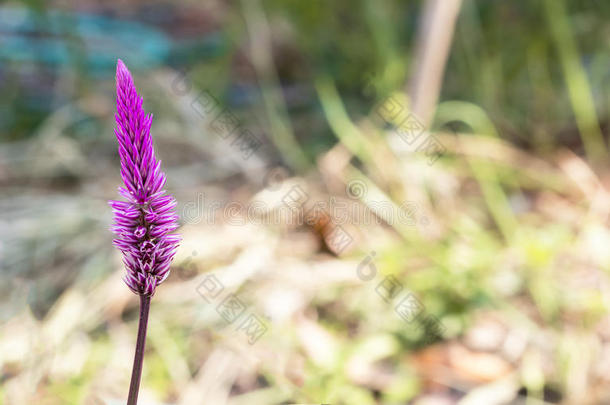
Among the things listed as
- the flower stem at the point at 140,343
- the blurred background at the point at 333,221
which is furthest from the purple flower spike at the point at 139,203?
the blurred background at the point at 333,221

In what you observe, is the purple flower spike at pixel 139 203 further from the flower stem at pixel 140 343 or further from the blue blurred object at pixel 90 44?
the blue blurred object at pixel 90 44

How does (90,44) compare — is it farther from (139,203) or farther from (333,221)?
(139,203)

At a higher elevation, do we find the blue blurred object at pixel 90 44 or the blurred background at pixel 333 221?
the blue blurred object at pixel 90 44

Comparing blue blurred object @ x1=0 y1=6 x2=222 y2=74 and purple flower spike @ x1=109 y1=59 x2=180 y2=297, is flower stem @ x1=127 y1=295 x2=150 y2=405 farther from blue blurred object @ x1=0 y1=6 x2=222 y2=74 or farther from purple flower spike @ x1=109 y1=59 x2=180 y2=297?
blue blurred object @ x1=0 y1=6 x2=222 y2=74

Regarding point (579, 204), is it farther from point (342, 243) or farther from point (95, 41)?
point (95, 41)

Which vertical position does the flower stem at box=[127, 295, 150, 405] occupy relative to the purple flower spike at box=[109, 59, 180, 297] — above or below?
below

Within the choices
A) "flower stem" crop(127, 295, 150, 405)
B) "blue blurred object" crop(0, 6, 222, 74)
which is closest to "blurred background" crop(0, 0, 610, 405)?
"blue blurred object" crop(0, 6, 222, 74)
